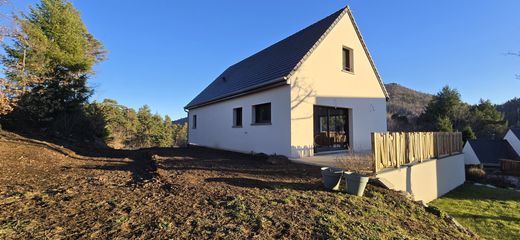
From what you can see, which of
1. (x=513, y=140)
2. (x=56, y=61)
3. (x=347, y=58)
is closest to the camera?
(x=347, y=58)

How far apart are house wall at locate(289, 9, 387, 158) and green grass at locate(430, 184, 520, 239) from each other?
14.1 feet

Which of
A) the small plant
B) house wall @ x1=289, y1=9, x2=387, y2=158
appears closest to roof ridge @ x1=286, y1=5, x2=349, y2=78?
house wall @ x1=289, y1=9, x2=387, y2=158

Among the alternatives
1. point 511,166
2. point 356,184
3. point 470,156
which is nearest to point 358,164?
point 356,184

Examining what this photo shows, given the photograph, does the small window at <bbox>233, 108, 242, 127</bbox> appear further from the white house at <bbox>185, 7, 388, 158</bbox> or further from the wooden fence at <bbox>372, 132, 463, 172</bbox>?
the wooden fence at <bbox>372, 132, 463, 172</bbox>

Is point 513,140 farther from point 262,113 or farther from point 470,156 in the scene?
point 262,113

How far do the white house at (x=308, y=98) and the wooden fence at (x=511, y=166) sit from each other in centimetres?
1484

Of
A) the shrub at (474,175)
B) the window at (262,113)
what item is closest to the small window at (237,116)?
the window at (262,113)

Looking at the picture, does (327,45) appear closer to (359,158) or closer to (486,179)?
(359,158)

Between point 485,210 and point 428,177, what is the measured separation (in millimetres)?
1599

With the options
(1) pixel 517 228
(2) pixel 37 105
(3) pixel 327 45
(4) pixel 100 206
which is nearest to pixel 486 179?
(1) pixel 517 228

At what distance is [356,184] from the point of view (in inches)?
194

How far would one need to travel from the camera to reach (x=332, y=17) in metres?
Result: 11.8

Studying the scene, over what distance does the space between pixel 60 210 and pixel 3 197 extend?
1.54 m

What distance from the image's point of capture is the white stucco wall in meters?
6.61
